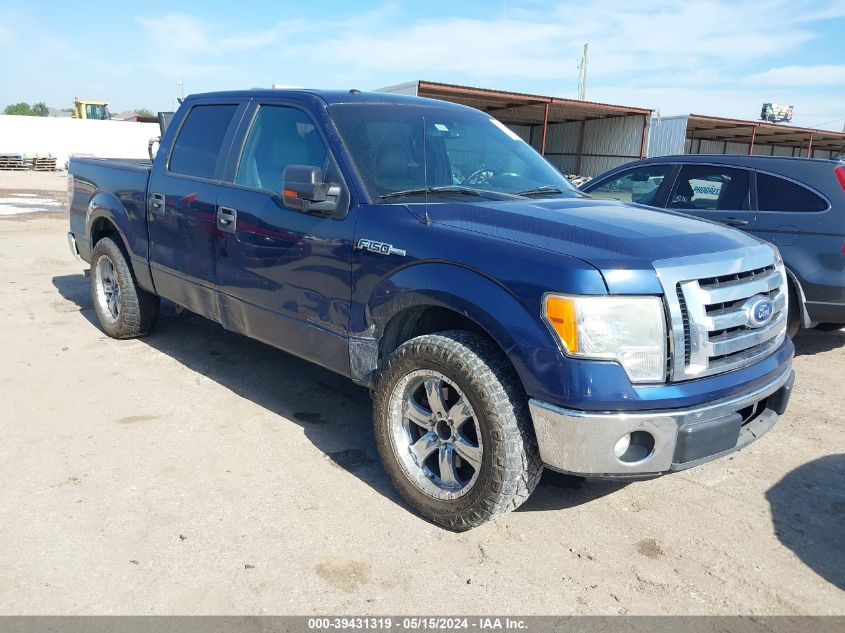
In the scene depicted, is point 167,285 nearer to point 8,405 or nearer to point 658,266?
point 8,405

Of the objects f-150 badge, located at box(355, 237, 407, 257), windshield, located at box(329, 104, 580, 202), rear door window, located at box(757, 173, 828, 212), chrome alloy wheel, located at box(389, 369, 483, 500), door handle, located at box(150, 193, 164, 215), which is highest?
windshield, located at box(329, 104, 580, 202)

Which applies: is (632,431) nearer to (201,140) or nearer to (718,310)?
(718,310)

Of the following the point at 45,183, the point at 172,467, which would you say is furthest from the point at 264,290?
the point at 45,183

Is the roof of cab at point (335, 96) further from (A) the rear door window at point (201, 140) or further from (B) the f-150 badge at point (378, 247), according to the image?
(B) the f-150 badge at point (378, 247)

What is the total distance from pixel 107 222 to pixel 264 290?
2.67 meters

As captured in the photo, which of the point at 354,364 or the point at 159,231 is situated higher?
the point at 159,231

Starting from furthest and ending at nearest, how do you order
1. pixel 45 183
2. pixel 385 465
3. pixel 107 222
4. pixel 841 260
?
pixel 45 183, pixel 107 222, pixel 841 260, pixel 385 465

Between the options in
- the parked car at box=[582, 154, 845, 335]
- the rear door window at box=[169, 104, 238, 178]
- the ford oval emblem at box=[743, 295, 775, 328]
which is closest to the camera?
the ford oval emblem at box=[743, 295, 775, 328]

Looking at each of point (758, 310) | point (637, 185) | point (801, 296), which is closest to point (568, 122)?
point (637, 185)

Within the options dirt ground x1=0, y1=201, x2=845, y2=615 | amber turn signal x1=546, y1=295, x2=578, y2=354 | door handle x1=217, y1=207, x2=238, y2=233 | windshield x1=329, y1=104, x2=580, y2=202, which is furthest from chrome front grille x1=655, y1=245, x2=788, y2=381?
door handle x1=217, y1=207, x2=238, y2=233

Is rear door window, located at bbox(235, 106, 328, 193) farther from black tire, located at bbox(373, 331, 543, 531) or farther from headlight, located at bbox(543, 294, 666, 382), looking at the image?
headlight, located at bbox(543, 294, 666, 382)

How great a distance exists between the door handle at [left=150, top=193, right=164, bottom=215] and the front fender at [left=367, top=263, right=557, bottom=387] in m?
2.32

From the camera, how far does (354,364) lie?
3439 millimetres

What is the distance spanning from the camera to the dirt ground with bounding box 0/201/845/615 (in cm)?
259
